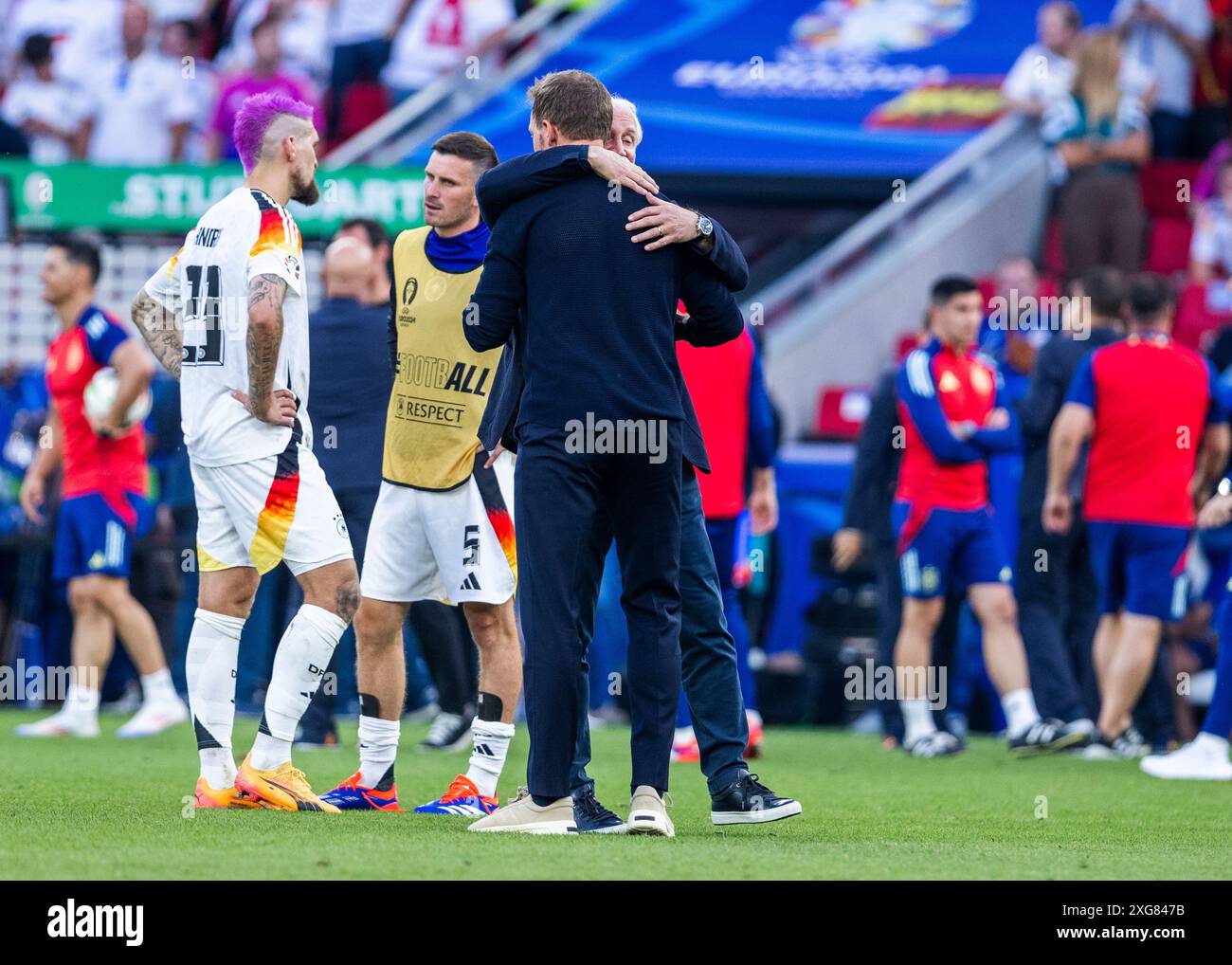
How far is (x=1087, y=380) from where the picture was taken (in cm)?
1005

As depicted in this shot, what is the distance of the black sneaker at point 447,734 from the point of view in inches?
378

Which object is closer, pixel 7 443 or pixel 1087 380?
pixel 1087 380

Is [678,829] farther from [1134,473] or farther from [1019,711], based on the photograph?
[1134,473]

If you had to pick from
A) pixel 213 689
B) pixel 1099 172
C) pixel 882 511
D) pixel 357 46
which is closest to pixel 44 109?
pixel 357 46

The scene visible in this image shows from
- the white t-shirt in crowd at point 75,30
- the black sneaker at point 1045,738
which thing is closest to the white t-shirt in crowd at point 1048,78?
the black sneaker at point 1045,738

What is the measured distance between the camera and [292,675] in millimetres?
6363

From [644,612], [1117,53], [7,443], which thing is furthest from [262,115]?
[1117,53]

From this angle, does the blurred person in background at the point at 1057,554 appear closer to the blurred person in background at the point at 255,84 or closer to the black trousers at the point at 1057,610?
the black trousers at the point at 1057,610

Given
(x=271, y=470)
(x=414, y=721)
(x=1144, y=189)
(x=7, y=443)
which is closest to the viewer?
(x=271, y=470)

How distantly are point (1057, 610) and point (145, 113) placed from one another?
9742 mm

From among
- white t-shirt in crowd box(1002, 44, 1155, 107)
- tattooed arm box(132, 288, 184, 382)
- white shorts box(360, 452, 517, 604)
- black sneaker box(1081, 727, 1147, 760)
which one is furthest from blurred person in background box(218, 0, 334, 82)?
white shorts box(360, 452, 517, 604)
